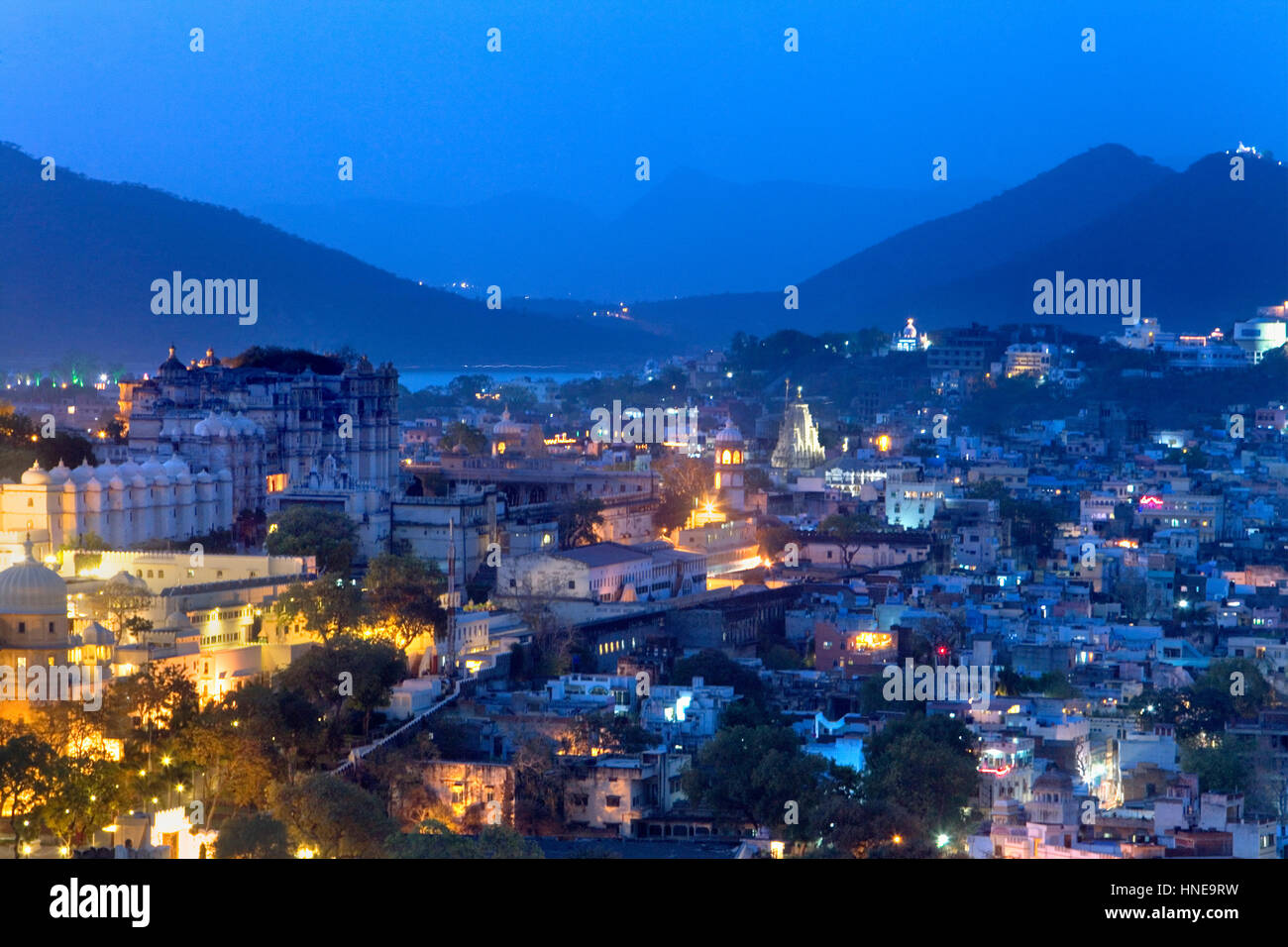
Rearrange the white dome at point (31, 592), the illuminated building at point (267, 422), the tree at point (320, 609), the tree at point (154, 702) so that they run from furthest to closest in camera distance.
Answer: the illuminated building at point (267, 422)
the tree at point (320, 609)
the white dome at point (31, 592)
the tree at point (154, 702)

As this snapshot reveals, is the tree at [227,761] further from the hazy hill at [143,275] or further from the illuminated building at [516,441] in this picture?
the hazy hill at [143,275]

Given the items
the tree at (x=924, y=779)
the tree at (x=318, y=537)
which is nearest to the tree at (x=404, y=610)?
the tree at (x=318, y=537)

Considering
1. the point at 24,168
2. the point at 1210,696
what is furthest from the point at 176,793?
the point at 24,168

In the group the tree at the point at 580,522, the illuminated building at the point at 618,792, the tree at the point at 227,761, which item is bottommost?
the illuminated building at the point at 618,792

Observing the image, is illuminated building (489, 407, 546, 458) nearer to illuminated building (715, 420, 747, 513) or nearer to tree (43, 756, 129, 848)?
illuminated building (715, 420, 747, 513)

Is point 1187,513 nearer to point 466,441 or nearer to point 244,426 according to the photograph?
point 466,441

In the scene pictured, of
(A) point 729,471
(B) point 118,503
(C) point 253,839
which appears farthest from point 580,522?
(C) point 253,839

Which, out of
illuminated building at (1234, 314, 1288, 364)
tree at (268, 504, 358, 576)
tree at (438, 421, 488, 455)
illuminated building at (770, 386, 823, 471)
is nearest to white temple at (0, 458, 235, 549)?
tree at (268, 504, 358, 576)
